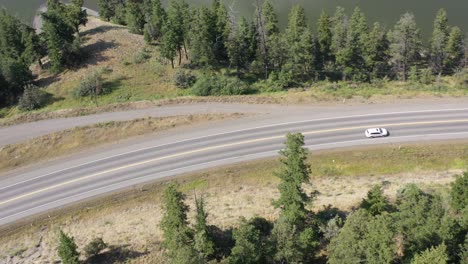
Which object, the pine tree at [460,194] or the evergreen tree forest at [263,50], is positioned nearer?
the pine tree at [460,194]

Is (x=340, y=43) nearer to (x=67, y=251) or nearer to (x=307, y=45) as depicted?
(x=307, y=45)

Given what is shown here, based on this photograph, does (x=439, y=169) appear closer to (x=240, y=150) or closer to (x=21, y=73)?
(x=240, y=150)

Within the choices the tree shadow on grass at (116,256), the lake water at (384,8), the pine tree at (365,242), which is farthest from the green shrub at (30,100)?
the pine tree at (365,242)

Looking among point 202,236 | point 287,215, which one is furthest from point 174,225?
point 287,215

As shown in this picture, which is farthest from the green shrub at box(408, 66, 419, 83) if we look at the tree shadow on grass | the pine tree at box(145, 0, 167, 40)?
the tree shadow on grass

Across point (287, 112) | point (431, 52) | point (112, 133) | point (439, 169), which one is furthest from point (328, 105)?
point (112, 133)

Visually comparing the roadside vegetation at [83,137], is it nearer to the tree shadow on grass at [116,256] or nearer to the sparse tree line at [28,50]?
the sparse tree line at [28,50]
